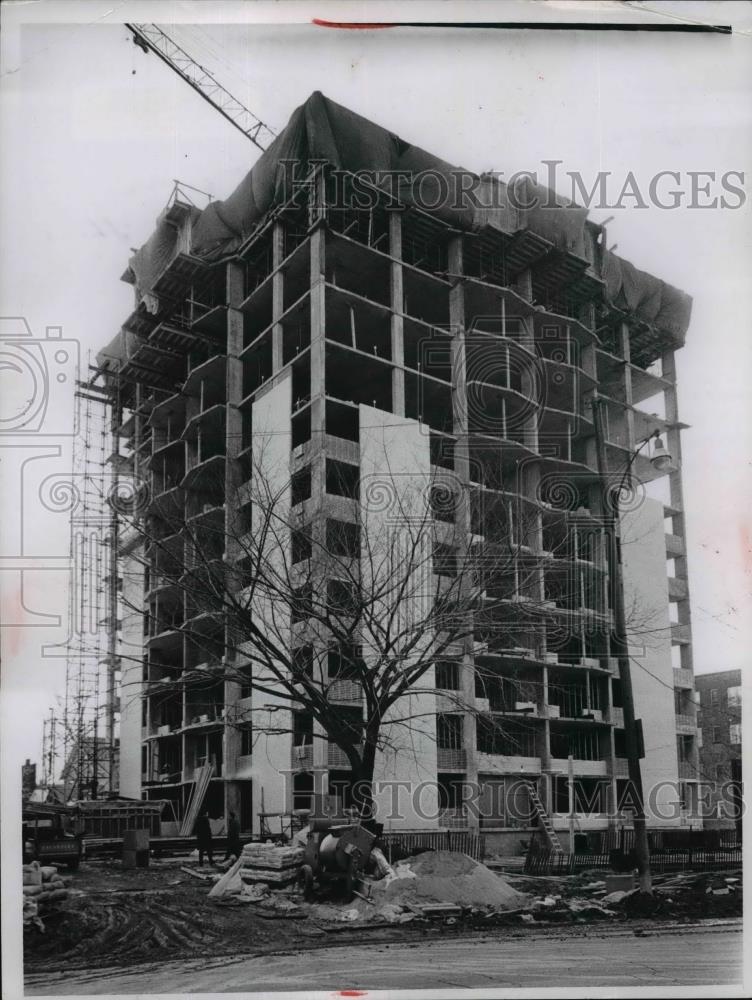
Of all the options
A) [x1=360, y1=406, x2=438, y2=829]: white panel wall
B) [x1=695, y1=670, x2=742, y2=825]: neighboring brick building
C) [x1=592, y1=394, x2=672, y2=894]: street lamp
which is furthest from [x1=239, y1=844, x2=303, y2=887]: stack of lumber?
[x1=695, y1=670, x2=742, y2=825]: neighboring brick building

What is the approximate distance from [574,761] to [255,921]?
4237mm

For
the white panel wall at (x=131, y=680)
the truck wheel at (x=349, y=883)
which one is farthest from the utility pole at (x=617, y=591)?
the white panel wall at (x=131, y=680)

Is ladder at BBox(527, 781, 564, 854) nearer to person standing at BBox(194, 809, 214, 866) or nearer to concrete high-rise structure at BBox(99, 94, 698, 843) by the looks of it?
concrete high-rise structure at BBox(99, 94, 698, 843)

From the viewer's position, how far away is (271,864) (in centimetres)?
1113

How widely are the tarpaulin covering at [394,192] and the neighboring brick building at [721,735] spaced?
418cm

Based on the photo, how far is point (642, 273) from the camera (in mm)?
12312

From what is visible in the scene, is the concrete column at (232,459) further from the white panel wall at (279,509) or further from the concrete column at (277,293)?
the concrete column at (277,293)

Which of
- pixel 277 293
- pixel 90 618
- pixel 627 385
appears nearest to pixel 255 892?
pixel 90 618

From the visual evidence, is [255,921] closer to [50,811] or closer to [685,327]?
[50,811]

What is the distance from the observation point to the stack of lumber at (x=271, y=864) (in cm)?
1114

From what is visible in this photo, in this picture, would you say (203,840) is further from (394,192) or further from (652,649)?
(394,192)

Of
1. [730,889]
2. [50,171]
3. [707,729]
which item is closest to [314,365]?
[50,171]

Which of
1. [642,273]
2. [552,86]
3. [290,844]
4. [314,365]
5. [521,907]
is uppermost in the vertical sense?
[552,86]

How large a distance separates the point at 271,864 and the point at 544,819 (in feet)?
11.5
